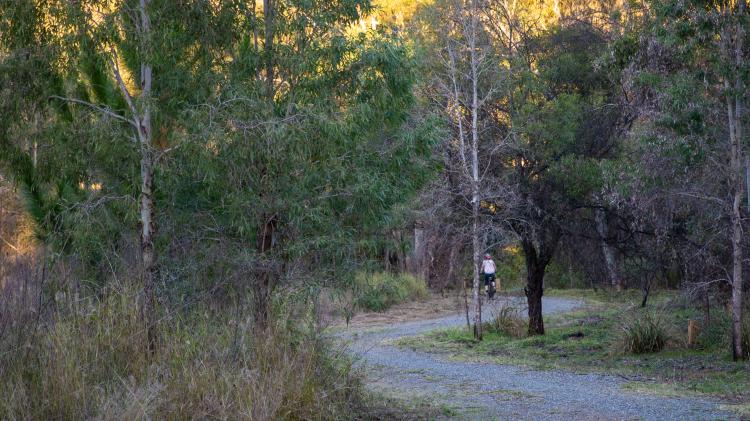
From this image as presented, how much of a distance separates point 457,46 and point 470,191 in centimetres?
366

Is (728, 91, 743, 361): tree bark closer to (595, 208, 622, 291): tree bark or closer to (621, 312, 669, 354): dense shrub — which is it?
(621, 312, 669, 354): dense shrub

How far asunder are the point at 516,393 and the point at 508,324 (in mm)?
9407

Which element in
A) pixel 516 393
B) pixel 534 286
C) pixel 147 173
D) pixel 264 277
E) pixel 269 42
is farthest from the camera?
pixel 534 286

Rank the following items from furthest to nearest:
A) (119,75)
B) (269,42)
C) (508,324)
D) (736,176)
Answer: (508,324) → (736,176) → (269,42) → (119,75)

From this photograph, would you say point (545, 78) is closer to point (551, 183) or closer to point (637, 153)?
point (551, 183)

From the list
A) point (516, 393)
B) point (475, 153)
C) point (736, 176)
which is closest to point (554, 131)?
point (475, 153)

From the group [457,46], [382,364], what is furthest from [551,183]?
[382,364]

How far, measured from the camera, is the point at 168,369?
7.93 meters

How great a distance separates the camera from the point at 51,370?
7.54m

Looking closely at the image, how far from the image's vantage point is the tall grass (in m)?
7.35

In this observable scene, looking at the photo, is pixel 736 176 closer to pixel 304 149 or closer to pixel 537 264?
pixel 537 264

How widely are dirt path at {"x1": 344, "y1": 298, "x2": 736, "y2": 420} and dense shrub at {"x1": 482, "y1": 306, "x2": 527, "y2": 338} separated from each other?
3782 millimetres

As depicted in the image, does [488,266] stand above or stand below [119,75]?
below

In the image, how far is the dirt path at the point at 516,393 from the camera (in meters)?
10.5
